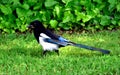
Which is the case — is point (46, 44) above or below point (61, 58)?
above

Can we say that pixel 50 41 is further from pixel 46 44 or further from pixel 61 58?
pixel 61 58

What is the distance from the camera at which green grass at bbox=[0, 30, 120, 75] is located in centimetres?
645

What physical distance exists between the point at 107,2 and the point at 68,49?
179 cm

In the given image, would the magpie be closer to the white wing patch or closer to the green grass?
the white wing patch

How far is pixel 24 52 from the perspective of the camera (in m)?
7.61

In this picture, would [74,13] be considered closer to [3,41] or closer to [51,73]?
[3,41]

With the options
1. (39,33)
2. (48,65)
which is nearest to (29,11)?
(39,33)

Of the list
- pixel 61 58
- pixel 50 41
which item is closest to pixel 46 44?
pixel 50 41

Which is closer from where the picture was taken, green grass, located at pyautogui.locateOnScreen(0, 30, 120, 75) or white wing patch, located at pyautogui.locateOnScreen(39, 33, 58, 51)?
green grass, located at pyautogui.locateOnScreen(0, 30, 120, 75)

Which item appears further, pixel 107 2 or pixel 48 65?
pixel 107 2

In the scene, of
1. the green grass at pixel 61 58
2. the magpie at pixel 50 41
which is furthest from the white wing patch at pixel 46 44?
the green grass at pixel 61 58

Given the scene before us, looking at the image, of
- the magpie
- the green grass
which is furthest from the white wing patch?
the green grass

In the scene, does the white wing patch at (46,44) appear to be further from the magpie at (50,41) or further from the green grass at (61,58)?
the green grass at (61,58)

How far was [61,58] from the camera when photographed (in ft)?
23.2
